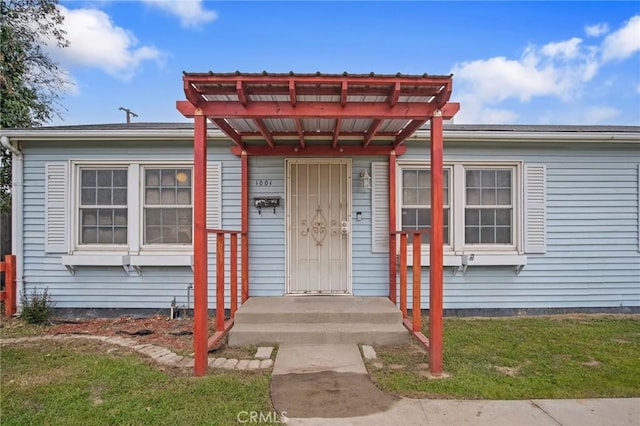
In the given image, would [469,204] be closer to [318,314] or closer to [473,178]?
[473,178]

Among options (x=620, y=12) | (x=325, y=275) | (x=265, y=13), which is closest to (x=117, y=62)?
(x=265, y=13)

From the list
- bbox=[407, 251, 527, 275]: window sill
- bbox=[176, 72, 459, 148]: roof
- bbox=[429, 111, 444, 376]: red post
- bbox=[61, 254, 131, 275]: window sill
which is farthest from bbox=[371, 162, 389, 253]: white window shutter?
bbox=[61, 254, 131, 275]: window sill

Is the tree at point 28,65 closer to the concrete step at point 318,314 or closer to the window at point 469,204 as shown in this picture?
the concrete step at point 318,314

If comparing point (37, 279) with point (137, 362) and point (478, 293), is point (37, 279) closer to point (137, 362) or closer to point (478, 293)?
point (137, 362)

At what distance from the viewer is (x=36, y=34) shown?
9.79 metres

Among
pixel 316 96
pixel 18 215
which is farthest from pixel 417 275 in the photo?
pixel 18 215

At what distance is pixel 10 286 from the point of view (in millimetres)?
5559

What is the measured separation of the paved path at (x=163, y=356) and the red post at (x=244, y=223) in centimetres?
147

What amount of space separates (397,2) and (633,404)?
7597 mm

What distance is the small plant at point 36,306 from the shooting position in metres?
5.36

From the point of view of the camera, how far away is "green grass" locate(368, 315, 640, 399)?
3.19 metres

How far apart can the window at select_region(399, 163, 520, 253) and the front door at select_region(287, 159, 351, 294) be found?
94 centimetres

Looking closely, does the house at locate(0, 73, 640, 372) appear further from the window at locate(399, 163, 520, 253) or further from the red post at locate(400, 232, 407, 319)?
the red post at locate(400, 232, 407, 319)

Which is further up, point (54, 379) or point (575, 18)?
point (575, 18)
